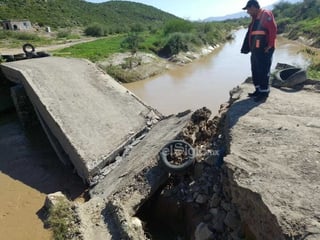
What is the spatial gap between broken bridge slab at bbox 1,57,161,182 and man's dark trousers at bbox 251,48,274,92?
2.51 meters

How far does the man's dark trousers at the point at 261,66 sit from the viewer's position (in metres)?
5.32

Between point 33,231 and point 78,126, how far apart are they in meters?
2.15

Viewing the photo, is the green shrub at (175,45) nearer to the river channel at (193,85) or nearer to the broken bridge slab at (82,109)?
the river channel at (193,85)

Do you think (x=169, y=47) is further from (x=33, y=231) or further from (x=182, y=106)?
(x=33, y=231)

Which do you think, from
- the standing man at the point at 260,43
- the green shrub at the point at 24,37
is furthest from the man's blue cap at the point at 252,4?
the green shrub at the point at 24,37

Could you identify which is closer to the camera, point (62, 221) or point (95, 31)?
point (62, 221)

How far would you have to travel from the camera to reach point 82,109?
6.88m

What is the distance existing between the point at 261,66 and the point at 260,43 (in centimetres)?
38

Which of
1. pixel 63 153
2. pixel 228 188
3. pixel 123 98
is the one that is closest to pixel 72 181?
pixel 63 153

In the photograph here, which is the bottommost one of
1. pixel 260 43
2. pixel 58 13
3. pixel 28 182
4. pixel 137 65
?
pixel 58 13

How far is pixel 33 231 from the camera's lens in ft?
15.4

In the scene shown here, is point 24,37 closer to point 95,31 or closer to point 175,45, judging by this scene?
point 95,31

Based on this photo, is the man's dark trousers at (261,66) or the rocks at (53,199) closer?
the rocks at (53,199)

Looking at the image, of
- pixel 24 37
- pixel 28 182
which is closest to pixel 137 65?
pixel 28 182
